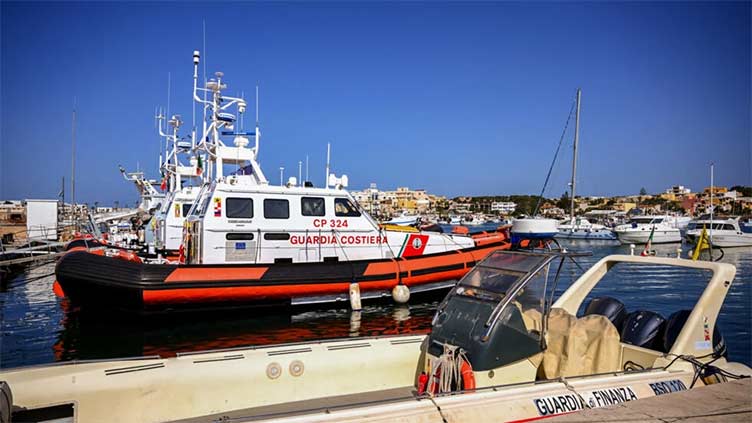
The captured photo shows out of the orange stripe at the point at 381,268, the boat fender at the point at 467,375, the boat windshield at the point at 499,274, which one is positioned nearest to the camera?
the boat fender at the point at 467,375

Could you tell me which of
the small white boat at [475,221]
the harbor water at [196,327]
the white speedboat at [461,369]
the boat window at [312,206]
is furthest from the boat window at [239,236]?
the small white boat at [475,221]

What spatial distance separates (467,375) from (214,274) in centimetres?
702

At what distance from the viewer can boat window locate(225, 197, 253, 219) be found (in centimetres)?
1063

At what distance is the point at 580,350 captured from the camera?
13.3ft

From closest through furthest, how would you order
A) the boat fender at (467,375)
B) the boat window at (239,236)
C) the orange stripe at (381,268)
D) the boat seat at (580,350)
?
the boat fender at (467,375)
the boat seat at (580,350)
the boat window at (239,236)
the orange stripe at (381,268)

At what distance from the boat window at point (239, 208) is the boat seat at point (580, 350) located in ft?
26.0

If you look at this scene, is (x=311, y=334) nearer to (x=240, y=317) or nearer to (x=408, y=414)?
(x=240, y=317)

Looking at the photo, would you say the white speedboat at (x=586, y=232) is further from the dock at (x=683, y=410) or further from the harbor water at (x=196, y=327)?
the dock at (x=683, y=410)

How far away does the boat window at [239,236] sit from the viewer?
10562 mm

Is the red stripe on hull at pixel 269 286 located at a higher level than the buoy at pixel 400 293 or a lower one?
higher

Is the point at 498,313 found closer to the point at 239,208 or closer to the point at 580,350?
the point at 580,350

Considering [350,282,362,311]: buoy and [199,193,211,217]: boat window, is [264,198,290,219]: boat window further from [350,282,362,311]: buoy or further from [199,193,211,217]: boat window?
[350,282,362,311]: buoy

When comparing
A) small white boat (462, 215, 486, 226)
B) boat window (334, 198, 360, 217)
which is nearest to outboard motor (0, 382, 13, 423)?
boat window (334, 198, 360, 217)

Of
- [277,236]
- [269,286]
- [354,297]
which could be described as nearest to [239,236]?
[277,236]
